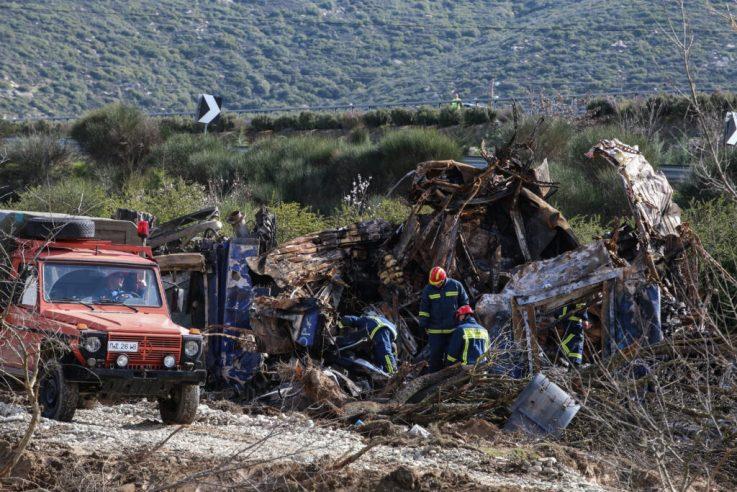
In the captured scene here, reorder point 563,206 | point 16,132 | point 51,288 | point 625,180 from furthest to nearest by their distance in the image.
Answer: point 16,132 → point 563,206 → point 625,180 → point 51,288

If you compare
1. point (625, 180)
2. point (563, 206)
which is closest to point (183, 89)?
point (563, 206)

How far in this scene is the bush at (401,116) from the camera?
3919cm

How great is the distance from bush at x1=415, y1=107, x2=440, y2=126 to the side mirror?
87.9 feet

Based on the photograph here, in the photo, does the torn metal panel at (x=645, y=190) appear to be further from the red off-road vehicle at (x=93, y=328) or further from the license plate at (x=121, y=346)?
the license plate at (x=121, y=346)

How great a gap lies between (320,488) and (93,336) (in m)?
3.29

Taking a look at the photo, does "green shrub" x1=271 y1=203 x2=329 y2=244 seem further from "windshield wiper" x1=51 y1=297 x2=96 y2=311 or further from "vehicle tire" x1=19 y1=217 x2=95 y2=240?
"windshield wiper" x1=51 y1=297 x2=96 y2=311

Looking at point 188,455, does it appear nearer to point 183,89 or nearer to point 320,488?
point 320,488

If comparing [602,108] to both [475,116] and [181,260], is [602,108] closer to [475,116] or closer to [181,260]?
[475,116]

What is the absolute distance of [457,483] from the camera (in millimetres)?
8125

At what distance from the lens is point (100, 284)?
11.2 m

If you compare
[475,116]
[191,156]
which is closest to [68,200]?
[191,156]

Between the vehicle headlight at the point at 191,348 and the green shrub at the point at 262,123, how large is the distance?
31.8 m

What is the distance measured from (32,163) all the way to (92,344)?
22973 millimetres

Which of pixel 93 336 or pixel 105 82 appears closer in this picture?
pixel 93 336
